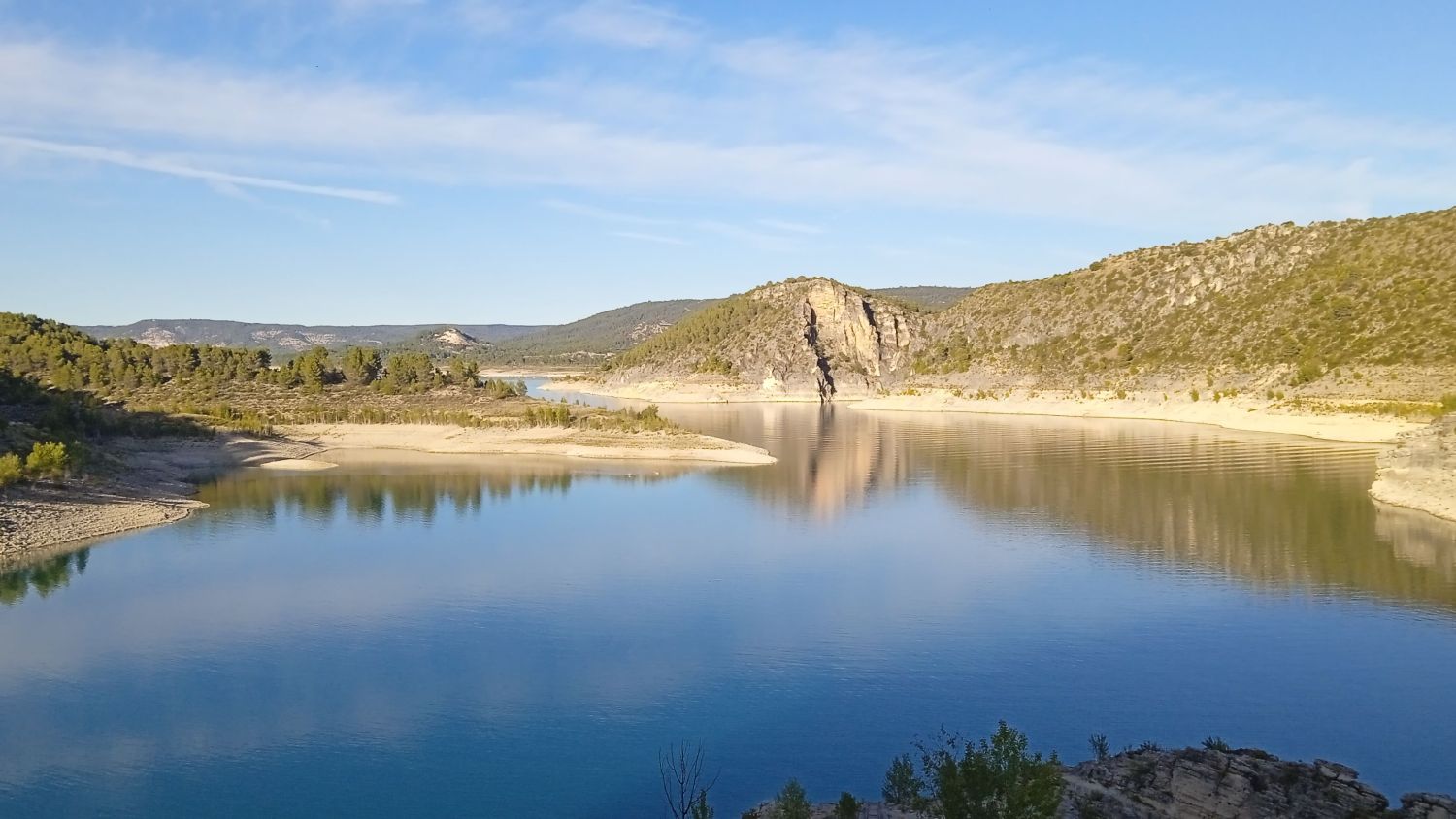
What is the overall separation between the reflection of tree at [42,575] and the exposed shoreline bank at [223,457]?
1.29 meters

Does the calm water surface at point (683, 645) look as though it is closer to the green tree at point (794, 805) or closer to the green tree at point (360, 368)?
the green tree at point (794, 805)

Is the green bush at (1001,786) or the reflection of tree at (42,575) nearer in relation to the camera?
the green bush at (1001,786)

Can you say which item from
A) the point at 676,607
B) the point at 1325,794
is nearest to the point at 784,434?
the point at 676,607

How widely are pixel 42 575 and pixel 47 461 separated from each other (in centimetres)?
1211

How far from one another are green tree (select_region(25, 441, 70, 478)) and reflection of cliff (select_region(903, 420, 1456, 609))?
37161mm

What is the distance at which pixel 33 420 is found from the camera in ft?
159

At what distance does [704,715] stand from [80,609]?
58.9ft

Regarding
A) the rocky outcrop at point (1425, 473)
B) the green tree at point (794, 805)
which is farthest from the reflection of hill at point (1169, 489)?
the green tree at point (794, 805)

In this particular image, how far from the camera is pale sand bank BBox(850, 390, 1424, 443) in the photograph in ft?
→ 203

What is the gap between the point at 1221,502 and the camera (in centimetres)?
4041

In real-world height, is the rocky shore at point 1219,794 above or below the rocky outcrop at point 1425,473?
below

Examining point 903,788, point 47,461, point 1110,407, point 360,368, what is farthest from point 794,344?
point 903,788

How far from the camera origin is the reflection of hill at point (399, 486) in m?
43.0

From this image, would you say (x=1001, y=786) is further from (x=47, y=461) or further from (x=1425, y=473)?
(x=47, y=461)
